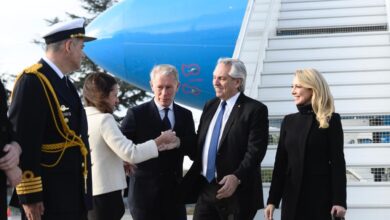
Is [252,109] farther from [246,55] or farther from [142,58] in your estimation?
[142,58]

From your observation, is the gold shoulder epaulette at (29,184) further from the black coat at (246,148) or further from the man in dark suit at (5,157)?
the black coat at (246,148)

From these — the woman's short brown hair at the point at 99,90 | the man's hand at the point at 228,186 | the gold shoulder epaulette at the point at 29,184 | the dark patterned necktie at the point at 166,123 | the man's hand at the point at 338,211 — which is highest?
the woman's short brown hair at the point at 99,90

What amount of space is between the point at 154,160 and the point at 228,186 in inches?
26.9

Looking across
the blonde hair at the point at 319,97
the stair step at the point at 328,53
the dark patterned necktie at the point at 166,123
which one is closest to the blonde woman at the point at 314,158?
the blonde hair at the point at 319,97

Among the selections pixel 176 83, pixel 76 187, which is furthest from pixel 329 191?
pixel 76 187

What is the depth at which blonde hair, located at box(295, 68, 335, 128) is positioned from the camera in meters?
3.83

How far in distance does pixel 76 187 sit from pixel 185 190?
102cm

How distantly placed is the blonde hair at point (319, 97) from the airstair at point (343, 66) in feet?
4.37

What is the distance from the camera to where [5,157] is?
2594mm

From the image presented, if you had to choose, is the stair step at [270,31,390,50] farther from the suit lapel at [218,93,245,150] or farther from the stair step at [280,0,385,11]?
the suit lapel at [218,93,245,150]

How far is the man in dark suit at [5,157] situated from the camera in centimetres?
260

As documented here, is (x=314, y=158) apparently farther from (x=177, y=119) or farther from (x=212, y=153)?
(x=177, y=119)

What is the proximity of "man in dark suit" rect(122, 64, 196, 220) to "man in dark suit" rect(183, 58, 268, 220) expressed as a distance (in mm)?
187

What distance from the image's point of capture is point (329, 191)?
385 centimetres
